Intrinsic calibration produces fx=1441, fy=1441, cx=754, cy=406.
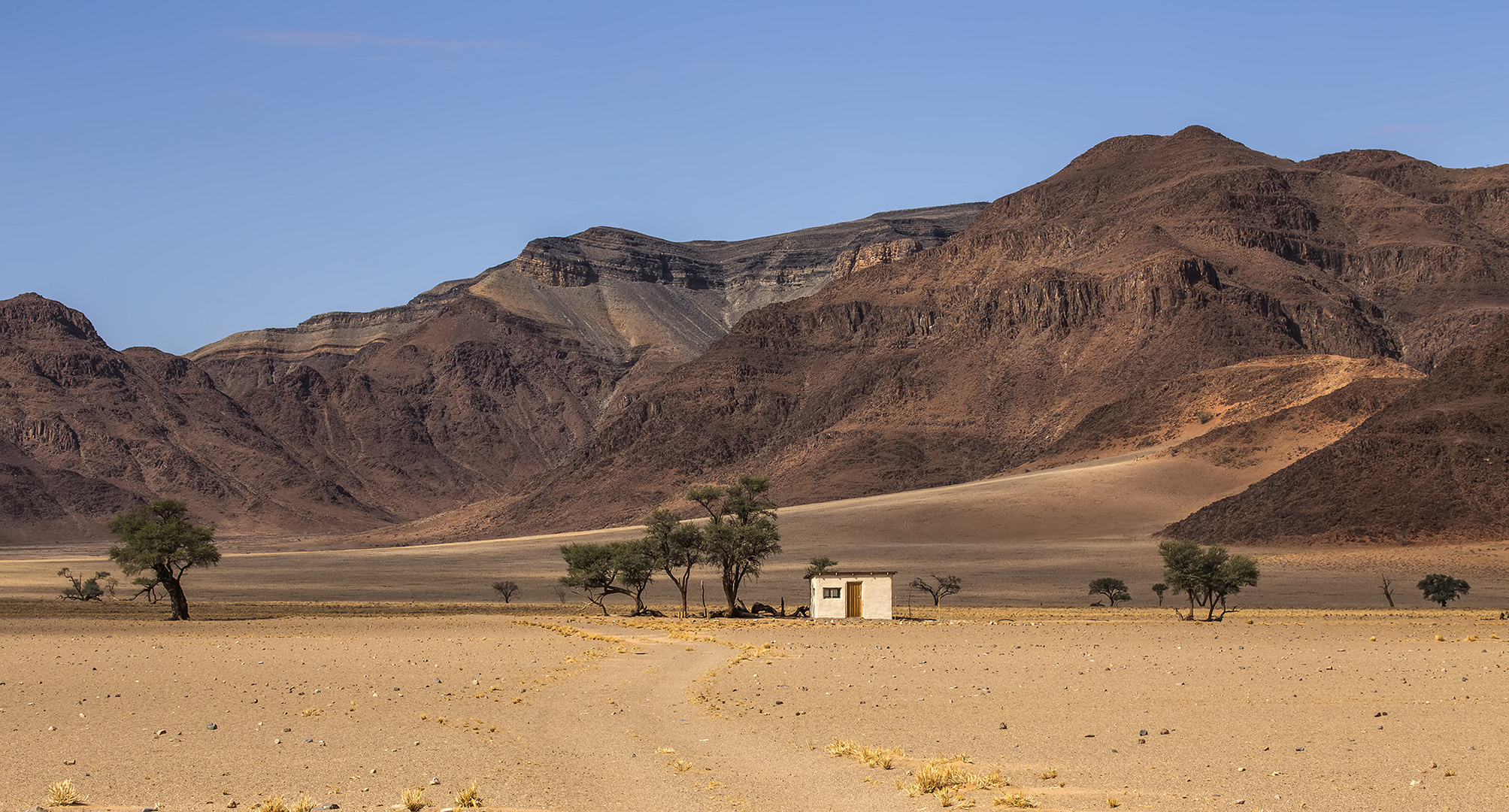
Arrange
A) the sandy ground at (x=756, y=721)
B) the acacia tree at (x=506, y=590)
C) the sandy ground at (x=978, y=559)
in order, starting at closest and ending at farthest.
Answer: the sandy ground at (x=756, y=721)
the acacia tree at (x=506, y=590)
the sandy ground at (x=978, y=559)

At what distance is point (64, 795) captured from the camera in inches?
638

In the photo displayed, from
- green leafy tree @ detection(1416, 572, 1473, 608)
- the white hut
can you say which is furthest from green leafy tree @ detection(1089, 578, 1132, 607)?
the white hut

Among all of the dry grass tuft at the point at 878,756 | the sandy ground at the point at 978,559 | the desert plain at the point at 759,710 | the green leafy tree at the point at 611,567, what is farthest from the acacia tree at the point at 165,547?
the dry grass tuft at the point at 878,756

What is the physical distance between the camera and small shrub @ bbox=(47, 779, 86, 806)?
16188 millimetres

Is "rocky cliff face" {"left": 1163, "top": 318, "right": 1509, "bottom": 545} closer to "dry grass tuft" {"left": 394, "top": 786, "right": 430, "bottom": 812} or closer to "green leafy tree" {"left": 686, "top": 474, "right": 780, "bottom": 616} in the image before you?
"green leafy tree" {"left": 686, "top": 474, "right": 780, "bottom": 616}

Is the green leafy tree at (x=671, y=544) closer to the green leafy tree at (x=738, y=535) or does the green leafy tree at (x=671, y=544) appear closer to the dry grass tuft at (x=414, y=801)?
the green leafy tree at (x=738, y=535)

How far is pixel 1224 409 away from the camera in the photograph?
149000mm

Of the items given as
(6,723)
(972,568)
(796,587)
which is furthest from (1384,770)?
(972,568)

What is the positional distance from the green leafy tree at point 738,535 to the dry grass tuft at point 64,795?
42910 mm

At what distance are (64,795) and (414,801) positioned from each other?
155 inches

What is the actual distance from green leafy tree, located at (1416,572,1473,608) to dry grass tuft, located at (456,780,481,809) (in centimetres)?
6192

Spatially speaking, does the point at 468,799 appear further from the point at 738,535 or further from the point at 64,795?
the point at 738,535

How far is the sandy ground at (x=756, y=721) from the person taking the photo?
1752 centimetres

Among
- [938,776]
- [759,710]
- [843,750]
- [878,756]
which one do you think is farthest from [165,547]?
[938,776]
